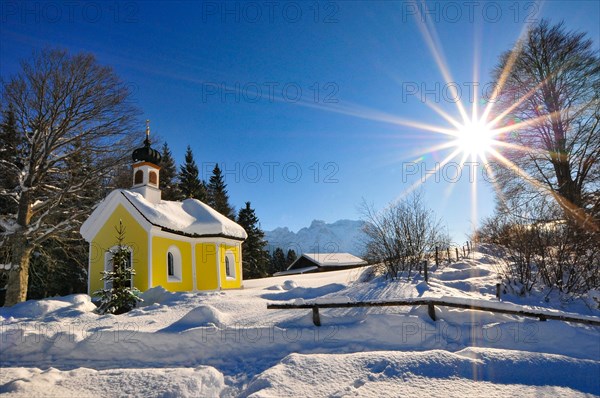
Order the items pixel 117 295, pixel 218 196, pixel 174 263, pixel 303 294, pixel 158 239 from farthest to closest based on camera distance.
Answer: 1. pixel 218 196
2. pixel 174 263
3. pixel 158 239
4. pixel 303 294
5. pixel 117 295

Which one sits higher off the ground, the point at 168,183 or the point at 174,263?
the point at 168,183

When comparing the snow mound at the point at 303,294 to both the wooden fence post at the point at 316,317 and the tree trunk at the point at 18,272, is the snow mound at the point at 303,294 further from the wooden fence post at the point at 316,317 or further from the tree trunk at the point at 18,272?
the tree trunk at the point at 18,272

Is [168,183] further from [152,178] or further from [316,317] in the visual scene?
[316,317]

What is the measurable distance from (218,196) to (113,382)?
34317 millimetres

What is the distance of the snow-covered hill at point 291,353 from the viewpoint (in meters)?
4.59

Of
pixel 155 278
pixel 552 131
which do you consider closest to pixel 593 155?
pixel 552 131

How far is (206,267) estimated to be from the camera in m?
16.8

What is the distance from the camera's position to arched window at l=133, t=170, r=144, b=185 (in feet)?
57.1

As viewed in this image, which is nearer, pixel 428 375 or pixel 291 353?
pixel 428 375

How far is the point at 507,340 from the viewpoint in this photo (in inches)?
257

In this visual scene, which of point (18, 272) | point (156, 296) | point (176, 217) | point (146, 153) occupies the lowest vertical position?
point (156, 296)

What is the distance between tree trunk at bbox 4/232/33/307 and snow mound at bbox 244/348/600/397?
12839 mm

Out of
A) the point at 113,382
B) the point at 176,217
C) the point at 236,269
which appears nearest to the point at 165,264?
the point at 176,217

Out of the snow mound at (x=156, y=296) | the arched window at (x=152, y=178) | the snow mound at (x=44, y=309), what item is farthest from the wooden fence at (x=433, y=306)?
the arched window at (x=152, y=178)
